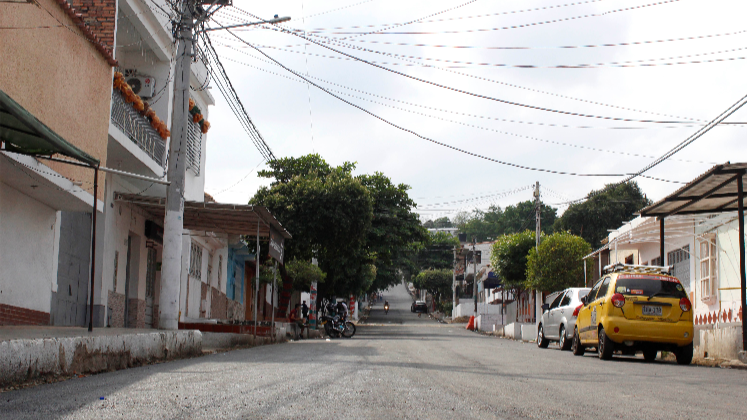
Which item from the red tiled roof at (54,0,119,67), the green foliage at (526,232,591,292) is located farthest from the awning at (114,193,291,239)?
the green foliage at (526,232,591,292)

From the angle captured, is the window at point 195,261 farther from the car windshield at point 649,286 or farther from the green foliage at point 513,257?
the green foliage at point 513,257

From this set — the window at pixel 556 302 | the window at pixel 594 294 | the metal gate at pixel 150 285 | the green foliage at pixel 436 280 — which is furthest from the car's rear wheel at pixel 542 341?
the green foliage at pixel 436 280

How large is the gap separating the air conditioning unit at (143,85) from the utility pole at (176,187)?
5.52m

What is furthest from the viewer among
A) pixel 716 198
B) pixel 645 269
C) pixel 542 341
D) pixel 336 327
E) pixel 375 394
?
pixel 336 327

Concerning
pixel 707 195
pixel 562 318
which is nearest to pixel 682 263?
pixel 562 318

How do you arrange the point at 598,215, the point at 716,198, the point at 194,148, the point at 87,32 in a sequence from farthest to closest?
the point at 598,215 → the point at 194,148 → the point at 716,198 → the point at 87,32

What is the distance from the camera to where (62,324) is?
15.9m

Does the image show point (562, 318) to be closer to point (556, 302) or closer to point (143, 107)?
point (556, 302)

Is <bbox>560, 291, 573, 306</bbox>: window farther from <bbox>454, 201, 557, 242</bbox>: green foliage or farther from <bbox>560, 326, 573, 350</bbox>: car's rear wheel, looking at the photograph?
<bbox>454, 201, 557, 242</bbox>: green foliage

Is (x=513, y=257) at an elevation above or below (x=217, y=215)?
below

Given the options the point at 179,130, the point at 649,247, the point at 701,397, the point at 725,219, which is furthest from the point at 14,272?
the point at 649,247

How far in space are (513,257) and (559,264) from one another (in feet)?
25.7

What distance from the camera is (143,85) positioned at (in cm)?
2016

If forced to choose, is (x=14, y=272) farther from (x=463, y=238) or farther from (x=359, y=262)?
(x=463, y=238)
